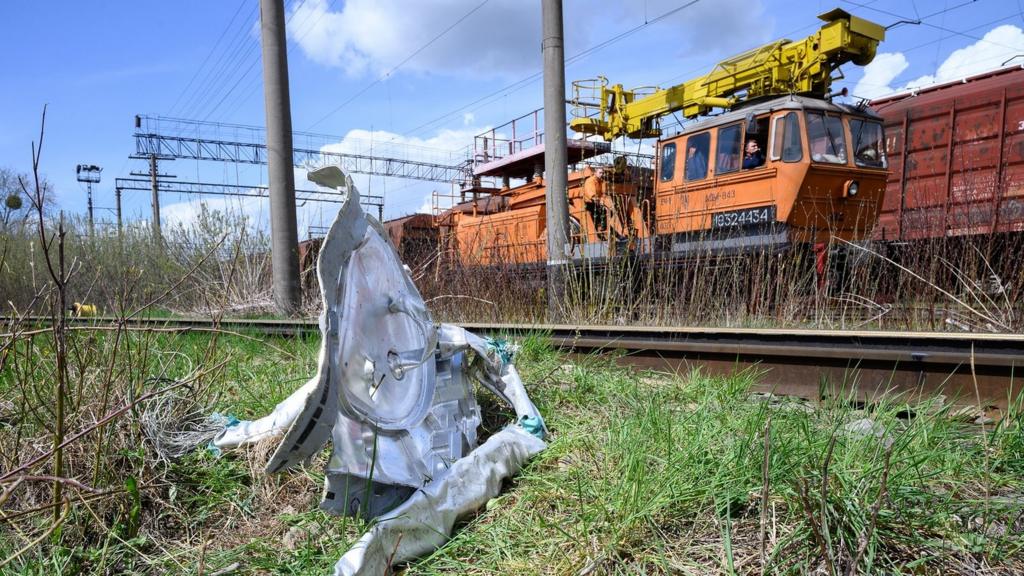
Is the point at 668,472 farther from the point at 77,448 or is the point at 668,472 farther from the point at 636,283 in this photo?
the point at 636,283

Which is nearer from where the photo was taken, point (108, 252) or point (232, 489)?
point (232, 489)

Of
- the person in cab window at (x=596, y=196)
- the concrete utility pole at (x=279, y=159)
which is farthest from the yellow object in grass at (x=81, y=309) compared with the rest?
the person in cab window at (x=596, y=196)

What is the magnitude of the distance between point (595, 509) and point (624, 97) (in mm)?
10869

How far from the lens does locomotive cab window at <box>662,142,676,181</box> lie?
9375mm

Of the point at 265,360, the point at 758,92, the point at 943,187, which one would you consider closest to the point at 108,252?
the point at 265,360

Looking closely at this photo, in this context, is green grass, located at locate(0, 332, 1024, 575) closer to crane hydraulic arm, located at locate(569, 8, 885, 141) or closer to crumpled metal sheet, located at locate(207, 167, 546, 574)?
crumpled metal sheet, located at locate(207, 167, 546, 574)

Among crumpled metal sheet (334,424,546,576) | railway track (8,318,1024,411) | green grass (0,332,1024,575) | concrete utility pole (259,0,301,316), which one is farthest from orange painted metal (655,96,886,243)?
crumpled metal sheet (334,424,546,576)

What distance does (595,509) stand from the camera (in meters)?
1.89

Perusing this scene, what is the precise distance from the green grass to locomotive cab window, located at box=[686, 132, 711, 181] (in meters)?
6.46

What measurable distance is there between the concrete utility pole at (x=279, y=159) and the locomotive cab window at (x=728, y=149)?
5.91 m

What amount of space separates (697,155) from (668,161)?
21.5 inches

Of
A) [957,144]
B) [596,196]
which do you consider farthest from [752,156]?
[957,144]

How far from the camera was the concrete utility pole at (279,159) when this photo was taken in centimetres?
786

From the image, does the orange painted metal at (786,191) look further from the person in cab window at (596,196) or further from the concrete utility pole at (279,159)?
the concrete utility pole at (279,159)
